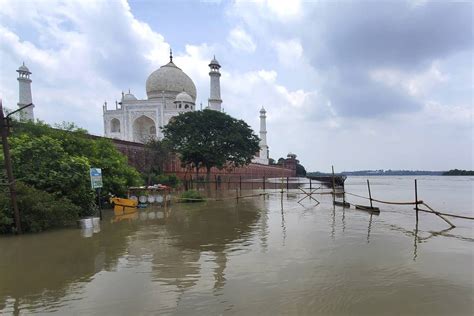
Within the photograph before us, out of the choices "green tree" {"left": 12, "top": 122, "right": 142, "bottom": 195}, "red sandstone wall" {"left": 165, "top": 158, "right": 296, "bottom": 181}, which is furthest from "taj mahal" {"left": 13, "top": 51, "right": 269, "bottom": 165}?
"green tree" {"left": 12, "top": 122, "right": 142, "bottom": 195}

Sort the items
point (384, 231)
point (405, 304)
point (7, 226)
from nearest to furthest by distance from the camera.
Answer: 1. point (405, 304)
2. point (7, 226)
3. point (384, 231)

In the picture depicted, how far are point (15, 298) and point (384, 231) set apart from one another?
36.5 feet

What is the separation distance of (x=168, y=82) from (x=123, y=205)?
1721 inches

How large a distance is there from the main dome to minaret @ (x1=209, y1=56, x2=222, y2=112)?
4059 millimetres

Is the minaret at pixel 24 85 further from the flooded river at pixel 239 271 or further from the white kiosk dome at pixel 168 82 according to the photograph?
the flooded river at pixel 239 271

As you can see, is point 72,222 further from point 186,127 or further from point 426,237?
point 186,127

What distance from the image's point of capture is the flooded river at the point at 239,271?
5.26 metres

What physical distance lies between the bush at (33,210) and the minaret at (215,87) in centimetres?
4833

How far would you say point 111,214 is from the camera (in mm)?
15953

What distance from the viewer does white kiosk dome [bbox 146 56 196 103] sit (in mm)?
57094

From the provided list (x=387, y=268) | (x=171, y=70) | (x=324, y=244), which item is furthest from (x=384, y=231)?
(x=171, y=70)

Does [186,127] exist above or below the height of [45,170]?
above

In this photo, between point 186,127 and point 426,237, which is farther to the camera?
point 186,127

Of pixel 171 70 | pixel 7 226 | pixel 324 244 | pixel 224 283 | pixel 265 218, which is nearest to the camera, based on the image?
pixel 224 283
